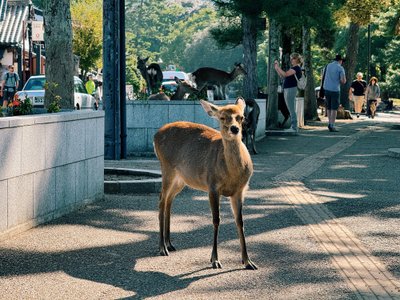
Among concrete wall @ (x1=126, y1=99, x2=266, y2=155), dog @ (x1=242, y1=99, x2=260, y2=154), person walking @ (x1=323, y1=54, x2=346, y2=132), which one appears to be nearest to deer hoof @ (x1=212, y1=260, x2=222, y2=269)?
concrete wall @ (x1=126, y1=99, x2=266, y2=155)

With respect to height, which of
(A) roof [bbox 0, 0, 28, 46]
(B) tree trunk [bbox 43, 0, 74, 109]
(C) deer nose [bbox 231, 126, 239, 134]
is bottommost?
(C) deer nose [bbox 231, 126, 239, 134]

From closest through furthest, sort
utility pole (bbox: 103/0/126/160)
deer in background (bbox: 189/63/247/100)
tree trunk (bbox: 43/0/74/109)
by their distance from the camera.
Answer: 1. tree trunk (bbox: 43/0/74/109)
2. utility pole (bbox: 103/0/126/160)
3. deer in background (bbox: 189/63/247/100)

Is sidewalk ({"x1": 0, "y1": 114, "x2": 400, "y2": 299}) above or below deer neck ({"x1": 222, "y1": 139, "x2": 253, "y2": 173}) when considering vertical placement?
below

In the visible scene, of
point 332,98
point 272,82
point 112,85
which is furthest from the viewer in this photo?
point 272,82

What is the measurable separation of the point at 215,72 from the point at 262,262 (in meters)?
14.4

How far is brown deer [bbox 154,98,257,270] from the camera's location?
800cm

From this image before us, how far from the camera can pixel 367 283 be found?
298 inches

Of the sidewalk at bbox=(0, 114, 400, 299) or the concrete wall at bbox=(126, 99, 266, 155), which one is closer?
the sidewalk at bbox=(0, 114, 400, 299)

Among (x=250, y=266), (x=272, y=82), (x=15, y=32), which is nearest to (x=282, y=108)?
(x=272, y=82)

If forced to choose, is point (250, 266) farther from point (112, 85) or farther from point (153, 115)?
point (153, 115)

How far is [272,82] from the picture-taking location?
1193 inches

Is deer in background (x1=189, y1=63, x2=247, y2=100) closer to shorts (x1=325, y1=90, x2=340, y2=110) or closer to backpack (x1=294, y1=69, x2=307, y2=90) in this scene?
backpack (x1=294, y1=69, x2=307, y2=90)

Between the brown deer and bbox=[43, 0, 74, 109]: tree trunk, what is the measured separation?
18.5 ft

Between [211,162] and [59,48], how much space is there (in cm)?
676
